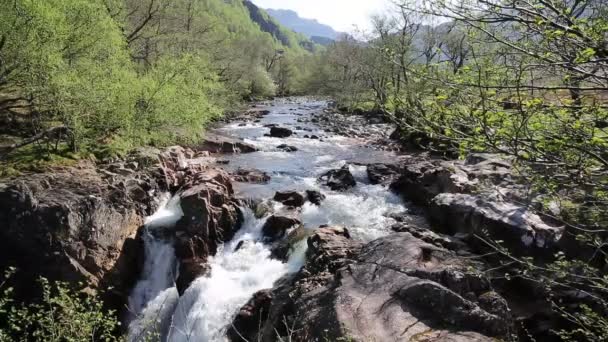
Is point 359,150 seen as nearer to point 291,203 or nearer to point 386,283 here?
point 291,203

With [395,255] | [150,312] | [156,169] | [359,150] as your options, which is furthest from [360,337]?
[359,150]

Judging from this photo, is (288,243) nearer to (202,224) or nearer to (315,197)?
(202,224)

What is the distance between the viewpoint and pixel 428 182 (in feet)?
67.8

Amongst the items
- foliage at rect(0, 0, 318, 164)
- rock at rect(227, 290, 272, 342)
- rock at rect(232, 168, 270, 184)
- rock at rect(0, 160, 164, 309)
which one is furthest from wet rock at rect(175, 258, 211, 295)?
A: rock at rect(232, 168, 270, 184)

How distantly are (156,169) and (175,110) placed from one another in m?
4.45

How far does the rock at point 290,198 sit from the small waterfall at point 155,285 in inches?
186

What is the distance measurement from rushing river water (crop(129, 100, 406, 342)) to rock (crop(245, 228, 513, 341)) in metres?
2.09

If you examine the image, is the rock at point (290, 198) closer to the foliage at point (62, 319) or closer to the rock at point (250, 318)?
Answer: the rock at point (250, 318)

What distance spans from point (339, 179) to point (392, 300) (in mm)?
13895

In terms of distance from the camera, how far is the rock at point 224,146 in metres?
29.3

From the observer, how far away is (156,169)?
19.5m

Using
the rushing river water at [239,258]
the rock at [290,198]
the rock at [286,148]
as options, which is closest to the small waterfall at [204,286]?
the rushing river water at [239,258]

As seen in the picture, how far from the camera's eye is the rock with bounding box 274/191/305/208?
747 inches

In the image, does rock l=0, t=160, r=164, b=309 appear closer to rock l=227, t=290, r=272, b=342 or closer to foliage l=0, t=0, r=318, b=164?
foliage l=0, t=0, r=318, b=164
